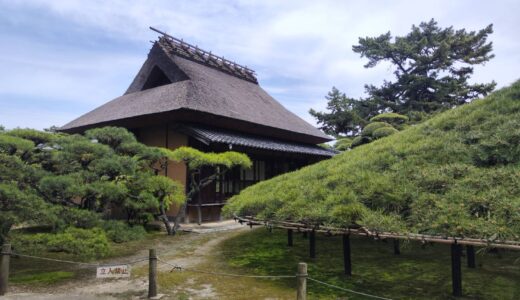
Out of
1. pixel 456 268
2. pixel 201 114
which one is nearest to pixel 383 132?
pixel 201 114

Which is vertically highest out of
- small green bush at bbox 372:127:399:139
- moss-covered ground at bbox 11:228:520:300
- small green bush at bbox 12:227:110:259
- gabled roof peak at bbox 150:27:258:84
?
gabled roof peak at bbox 150:27:258:84

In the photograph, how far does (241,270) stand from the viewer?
6480mm

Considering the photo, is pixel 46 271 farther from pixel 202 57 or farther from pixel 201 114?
pixel 202 57

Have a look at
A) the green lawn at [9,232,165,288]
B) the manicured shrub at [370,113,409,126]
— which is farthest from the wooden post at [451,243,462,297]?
the manicured shrub at [370,113,409,126]

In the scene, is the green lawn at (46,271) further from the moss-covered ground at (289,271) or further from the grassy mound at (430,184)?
the grassy mound at (430,184)

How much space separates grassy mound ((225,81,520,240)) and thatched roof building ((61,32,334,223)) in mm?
5455

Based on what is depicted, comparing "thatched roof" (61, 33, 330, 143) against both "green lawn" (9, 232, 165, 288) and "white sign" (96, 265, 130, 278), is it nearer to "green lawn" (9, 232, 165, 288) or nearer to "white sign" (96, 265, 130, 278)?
"green lawn" (9, 232, 165, 288)

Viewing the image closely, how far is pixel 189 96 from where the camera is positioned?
1201 centimetres

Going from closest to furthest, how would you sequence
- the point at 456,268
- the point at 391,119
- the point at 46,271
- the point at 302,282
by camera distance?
the point at 302,282, the point at 456,268, the point at 46,271, the point at 391,119

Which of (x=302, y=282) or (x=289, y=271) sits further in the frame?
(x=289, y=271)

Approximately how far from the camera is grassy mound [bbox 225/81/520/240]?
13.4ft

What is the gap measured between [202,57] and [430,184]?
1415cm

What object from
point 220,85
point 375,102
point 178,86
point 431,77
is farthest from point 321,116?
point 178,86

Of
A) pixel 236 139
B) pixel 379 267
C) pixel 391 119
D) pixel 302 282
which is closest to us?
pixel 302 282
